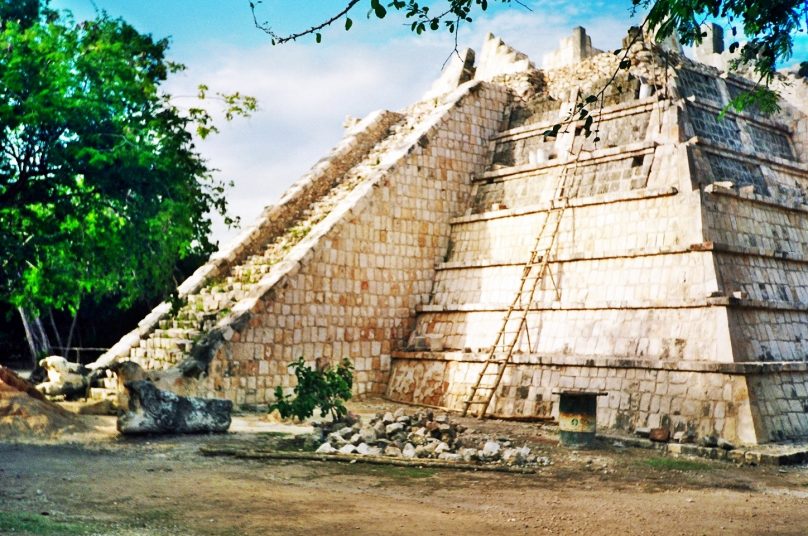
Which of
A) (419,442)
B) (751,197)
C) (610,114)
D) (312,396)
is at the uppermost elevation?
(610,114)

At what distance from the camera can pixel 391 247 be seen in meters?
17.1

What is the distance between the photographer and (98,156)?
1103cm

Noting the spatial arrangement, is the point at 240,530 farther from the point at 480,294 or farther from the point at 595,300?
the point at 480,294

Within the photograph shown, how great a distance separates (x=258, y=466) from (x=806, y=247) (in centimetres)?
1052

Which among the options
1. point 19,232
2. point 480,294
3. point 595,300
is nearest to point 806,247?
point 595,300

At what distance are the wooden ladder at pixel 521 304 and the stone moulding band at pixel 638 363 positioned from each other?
11.5 inches

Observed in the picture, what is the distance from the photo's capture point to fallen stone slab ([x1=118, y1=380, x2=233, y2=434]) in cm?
1099

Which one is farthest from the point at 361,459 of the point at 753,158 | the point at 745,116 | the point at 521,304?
the point at 745,116

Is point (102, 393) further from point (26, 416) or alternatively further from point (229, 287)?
point (26, 416)

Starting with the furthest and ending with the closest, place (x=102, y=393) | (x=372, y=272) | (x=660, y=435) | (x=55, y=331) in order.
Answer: (x=55, y=331) → (x=372, y=272) → (x=102, y=393) → (x=660, y=435)

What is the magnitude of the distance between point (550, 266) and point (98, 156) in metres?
8.01

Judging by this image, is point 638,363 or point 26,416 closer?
point 26,416

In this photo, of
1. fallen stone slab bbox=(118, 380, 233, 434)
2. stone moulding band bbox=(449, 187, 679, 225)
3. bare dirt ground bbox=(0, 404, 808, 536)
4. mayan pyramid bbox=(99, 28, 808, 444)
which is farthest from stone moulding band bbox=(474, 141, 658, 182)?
fallen stone slab bbox=(118, 380, 233, 434)

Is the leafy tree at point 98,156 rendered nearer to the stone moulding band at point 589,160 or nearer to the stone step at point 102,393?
the stone step at point 102,393
